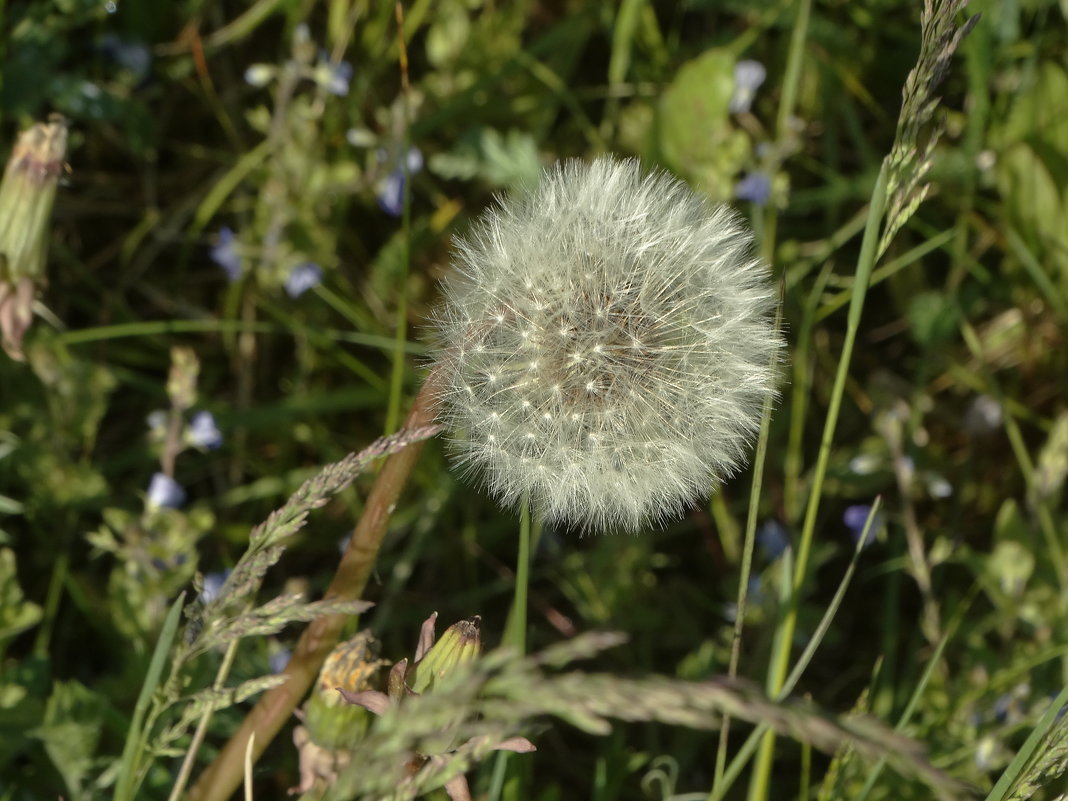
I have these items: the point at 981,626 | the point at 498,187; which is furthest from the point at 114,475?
the point at 981,626

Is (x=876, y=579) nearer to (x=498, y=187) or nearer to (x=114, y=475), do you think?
(x=498, y=187)

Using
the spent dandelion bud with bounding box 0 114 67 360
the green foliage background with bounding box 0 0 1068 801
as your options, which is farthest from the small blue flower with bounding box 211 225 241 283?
the spent dandelion bud with bounding box 0 114 67 360

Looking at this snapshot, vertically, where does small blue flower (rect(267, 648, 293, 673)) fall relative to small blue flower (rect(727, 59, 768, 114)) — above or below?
below

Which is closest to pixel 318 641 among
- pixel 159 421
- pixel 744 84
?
pixel 159 421

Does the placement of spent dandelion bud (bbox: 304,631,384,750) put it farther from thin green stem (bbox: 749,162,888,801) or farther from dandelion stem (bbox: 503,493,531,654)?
thin green stem (bbox: 749,162,888,801)

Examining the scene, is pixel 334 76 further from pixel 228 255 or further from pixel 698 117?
pixel 698 117

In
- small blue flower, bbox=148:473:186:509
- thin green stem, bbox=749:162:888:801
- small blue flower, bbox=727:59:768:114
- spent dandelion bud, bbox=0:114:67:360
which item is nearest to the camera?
thin green stem, bbox=749:162:888:801

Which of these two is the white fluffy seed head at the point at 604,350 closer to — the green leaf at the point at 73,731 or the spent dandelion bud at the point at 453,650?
the spent dandelion bud at the point at 453,650
